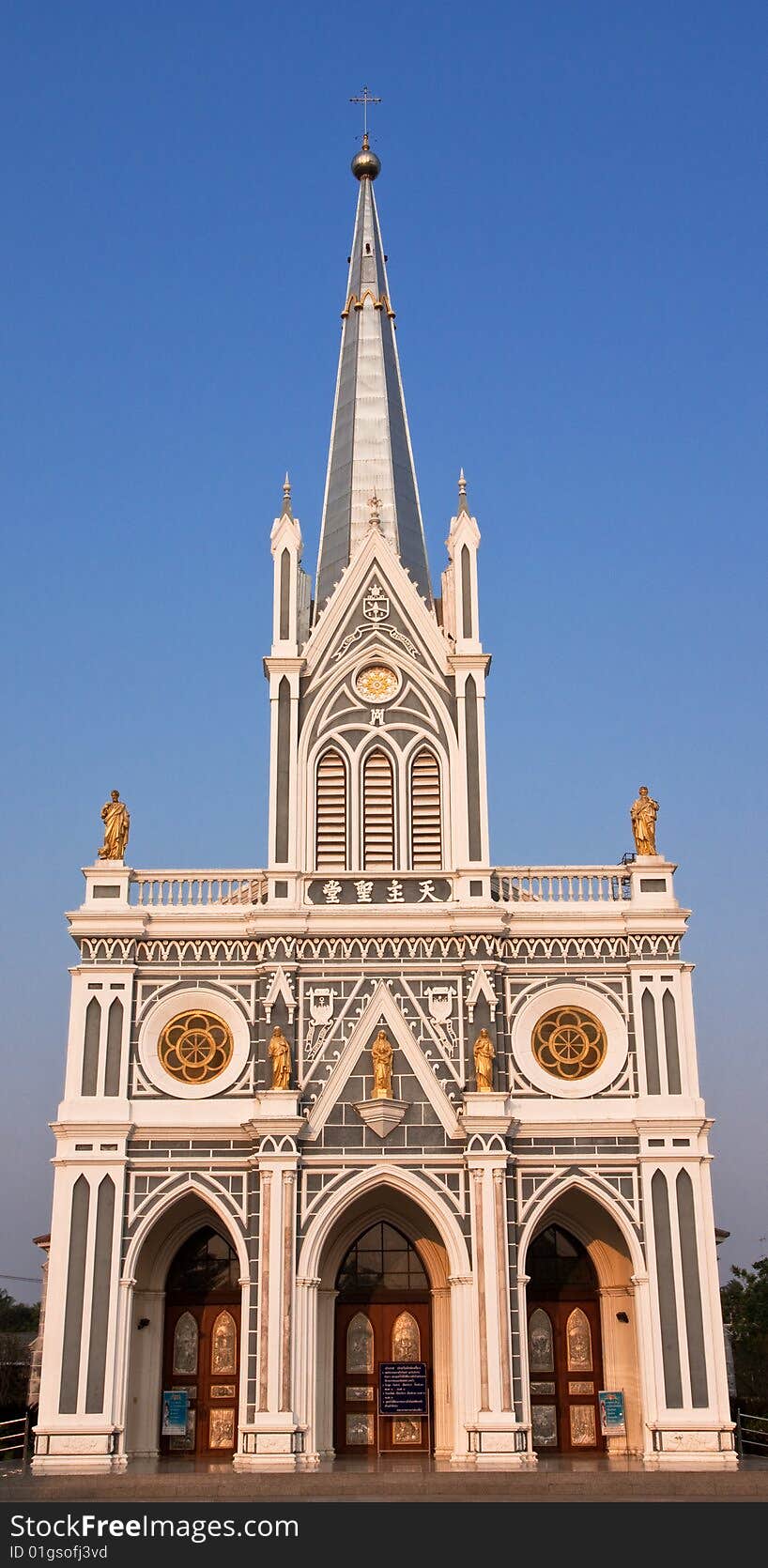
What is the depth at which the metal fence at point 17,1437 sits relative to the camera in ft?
98.1

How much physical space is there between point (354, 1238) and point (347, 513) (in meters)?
15.7

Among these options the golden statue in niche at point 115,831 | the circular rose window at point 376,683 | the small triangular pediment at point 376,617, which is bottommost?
the golden statue in niche at point 115,831

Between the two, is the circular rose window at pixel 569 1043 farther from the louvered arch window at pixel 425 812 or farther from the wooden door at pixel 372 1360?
the wooden door at pixel 372 1360

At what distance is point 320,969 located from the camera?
31.0 meters

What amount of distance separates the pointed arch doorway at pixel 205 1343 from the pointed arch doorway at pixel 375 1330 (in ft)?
6.72

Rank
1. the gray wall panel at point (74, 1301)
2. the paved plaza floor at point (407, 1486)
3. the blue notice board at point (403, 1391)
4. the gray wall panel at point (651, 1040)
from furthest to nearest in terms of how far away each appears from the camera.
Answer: the gray wall panel at point (651, 1040) → the blue notice board at point (403, 1391) → the gray wall panel at point (74, 1301) → the paved plaza floor at point (407, 1486)

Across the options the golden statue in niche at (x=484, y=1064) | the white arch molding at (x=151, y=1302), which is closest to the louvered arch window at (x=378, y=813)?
the golden statue in niche at (x=484, y=1064)

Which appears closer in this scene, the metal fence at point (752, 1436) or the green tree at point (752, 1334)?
the metal fence at point (752, 1436)

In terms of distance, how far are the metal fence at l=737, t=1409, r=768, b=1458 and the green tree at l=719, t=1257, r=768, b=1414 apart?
10518 millimetres

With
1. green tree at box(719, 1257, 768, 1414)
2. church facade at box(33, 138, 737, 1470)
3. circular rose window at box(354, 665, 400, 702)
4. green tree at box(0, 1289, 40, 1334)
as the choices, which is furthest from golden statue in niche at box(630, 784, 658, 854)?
green tree at box(0, 1289, 40, 1334)

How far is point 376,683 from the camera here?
33500mm

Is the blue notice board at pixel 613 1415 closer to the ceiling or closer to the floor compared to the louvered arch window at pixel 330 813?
closer to the floor

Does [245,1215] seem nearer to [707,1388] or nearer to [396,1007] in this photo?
[396,1007]
